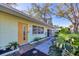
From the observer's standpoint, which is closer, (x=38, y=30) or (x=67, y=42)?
(x=67, y=42)

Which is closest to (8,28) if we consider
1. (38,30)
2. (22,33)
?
(22,33)

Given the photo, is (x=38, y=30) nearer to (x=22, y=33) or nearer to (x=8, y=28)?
(x=22, y=33)

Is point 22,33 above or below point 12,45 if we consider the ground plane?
above

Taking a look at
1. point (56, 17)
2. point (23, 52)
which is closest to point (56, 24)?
point (56, 17)

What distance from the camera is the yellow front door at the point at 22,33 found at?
5301 mm

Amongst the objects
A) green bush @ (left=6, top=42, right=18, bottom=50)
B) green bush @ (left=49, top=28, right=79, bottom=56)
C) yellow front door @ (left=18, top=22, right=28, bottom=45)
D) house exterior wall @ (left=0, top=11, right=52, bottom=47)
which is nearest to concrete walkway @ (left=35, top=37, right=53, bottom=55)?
green bush @ (left=49, top=28, right=79, bottom=56)

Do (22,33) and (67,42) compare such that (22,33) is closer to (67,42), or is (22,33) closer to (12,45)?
(12,45)

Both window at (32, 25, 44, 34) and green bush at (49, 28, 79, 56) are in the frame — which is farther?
window at (32, 25, 44, 34)

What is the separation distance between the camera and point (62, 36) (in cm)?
524

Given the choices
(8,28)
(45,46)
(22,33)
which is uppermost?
(8,28)

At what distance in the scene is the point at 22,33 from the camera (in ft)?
17.5

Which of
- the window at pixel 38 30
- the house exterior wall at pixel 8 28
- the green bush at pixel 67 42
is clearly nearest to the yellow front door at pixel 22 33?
the house exterior wall at pixel 8 28

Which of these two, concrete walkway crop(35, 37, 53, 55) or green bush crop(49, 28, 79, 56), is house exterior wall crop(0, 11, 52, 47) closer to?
concrete walkway crop(35, 37, 53, 55)

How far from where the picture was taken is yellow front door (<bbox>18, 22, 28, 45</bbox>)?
5.30 metres
